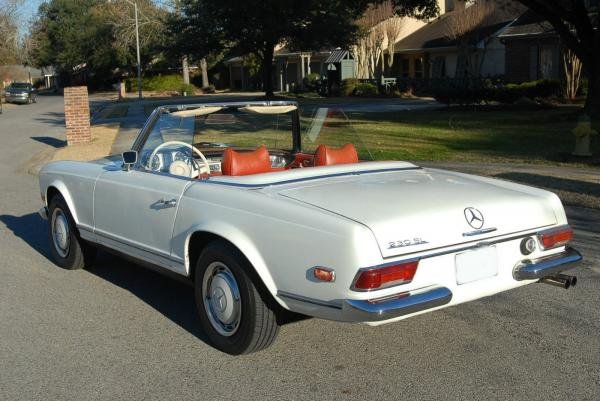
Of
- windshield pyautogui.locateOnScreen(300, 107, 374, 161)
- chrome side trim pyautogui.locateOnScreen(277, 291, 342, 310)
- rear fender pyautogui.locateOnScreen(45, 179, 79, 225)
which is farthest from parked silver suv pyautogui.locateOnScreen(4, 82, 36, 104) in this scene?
chrome side trim pyautogui.locateOnScreen(277, 291, 342, 310)

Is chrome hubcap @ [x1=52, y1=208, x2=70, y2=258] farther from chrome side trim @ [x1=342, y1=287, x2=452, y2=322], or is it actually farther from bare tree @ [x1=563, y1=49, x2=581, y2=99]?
bare tree @ [x1=563, y1=49, x2=581, y2=99]

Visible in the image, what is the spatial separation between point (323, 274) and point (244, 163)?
4.96ft

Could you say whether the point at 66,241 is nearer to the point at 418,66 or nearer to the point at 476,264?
the point at 476,264

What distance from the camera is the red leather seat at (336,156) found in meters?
5.26

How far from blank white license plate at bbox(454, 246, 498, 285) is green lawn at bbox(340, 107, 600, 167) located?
22.6ft

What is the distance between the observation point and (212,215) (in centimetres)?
424

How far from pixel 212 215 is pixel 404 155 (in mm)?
9868

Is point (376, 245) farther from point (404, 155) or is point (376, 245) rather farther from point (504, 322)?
point (404, 155)

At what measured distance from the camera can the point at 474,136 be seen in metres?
16.9

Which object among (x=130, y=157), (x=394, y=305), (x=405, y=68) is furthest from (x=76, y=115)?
(x=405, y=68)

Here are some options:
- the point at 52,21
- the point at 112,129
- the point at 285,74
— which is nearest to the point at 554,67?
the point at 112,129

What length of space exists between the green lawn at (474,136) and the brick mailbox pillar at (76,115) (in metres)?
7.35

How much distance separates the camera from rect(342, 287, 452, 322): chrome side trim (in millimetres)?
3506

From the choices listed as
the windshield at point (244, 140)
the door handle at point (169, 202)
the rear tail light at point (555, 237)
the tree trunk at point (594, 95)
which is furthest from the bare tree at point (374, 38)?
the rear tail light at point (555, 237)
